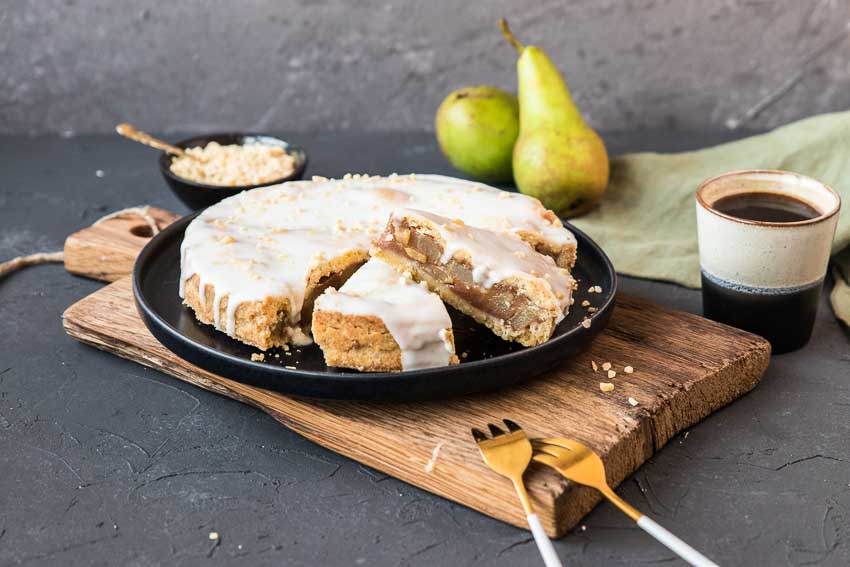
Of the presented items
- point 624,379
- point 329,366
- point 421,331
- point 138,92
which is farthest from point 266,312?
point 138,92

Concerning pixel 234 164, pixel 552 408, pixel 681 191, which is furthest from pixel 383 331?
pixel 681 191

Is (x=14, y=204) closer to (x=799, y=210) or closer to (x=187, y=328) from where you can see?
(x=187, y=328)

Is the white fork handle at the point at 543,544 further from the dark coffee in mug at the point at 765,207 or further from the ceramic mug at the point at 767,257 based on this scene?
the dark coffee in mug at the point at 765,207

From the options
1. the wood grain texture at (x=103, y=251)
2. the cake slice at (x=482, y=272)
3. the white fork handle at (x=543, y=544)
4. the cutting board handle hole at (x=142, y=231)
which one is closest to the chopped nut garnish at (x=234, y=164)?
the cutting board handle hole at (x=142, y=231)

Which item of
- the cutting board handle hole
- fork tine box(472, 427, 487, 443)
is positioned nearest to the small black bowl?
the cutting board handle hole

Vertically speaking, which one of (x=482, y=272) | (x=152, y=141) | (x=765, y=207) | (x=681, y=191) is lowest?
(x=681, y=191)

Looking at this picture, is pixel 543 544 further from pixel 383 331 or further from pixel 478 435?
pixel 383 331
